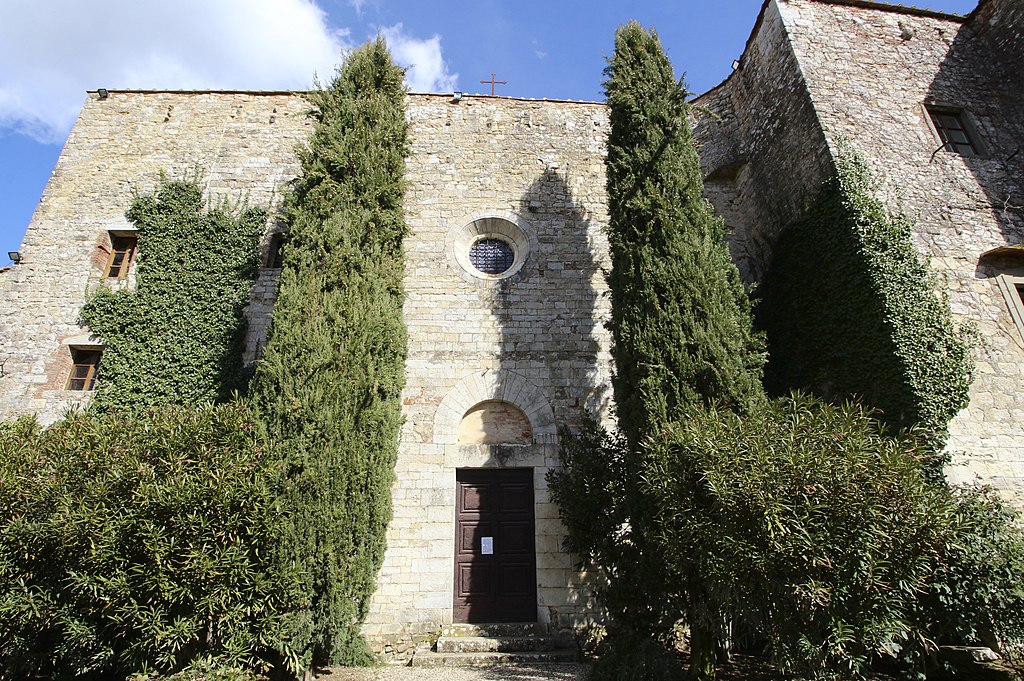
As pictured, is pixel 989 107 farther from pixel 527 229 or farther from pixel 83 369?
pixel 83 369

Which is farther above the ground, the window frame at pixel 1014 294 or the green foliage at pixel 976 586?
the window frame at pixel 1014 294

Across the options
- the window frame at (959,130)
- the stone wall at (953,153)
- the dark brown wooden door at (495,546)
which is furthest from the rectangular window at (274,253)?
the window frame at (959,130)

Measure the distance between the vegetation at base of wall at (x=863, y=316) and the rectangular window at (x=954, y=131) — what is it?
2.54 metres

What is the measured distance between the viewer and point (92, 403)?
8.56 metres

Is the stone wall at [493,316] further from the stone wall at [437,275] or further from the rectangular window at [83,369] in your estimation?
the rectangular window at [83,369]

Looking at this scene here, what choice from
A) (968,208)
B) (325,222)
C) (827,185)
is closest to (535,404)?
(325,222)

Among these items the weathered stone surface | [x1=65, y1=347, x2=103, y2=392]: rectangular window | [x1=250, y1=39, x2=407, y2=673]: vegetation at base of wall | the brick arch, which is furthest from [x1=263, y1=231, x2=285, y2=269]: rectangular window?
the weathered stone surface

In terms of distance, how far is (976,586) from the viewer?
5.32 metres

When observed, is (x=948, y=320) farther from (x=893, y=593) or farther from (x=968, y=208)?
(x=893, y=593)

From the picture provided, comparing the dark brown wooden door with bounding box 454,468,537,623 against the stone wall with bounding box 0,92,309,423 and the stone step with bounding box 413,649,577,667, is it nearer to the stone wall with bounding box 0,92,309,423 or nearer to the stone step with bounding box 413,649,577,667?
the stone step with bounding box 413,649,577,667

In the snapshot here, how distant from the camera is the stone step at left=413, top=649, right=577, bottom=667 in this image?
277 inches

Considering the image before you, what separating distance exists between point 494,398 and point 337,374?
2879 mm

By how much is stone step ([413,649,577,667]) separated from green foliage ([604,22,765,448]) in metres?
3.00

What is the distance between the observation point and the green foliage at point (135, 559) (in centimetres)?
536
